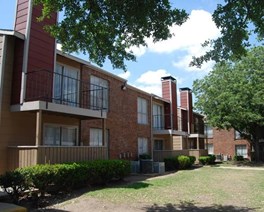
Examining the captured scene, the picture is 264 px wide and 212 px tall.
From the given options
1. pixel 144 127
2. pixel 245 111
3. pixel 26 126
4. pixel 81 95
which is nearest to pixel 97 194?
pixel 26 126

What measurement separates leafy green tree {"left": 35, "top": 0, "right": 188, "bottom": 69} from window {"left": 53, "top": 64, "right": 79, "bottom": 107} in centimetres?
517

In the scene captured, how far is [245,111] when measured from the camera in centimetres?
2931

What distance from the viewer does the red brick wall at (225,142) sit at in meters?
45.7

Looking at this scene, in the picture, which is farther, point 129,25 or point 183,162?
point 183,162

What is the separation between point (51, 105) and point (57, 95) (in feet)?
9.45

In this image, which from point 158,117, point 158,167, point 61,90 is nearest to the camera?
point 61,90

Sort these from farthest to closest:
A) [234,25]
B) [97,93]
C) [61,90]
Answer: [97,93]
[61,90]
[234,25]

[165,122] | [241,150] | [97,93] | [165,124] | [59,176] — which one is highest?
[97,93]

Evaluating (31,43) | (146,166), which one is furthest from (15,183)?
(146,166)

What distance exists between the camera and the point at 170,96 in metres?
29.9

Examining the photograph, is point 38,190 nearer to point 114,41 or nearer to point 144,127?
point 114,41

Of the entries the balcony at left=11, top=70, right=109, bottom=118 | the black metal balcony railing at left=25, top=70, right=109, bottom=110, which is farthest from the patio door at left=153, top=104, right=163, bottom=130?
the balcony at left=11, top=70, right=109, bottom=118

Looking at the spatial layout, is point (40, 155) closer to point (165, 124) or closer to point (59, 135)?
A: point (59, 135)

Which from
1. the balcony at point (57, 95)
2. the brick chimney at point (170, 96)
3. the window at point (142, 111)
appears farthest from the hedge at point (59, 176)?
the brick chimney at point (170, 96)
